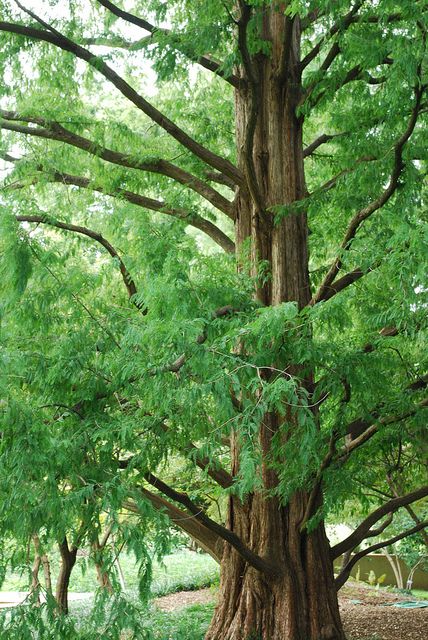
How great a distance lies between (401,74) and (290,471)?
260cm

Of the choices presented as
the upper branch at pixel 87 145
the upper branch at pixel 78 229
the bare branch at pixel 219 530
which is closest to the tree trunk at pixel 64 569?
the bare branch at pixel 219 530

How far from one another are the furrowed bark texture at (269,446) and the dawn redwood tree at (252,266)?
0.06ft

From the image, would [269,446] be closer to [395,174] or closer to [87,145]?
[395,174]

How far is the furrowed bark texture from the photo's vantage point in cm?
603

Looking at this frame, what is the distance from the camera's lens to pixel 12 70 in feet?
21.0

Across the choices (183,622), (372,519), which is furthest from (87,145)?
(183,622)

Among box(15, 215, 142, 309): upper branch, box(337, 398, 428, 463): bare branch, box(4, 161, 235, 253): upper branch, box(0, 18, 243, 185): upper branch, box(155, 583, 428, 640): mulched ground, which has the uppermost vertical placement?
box(0, 18, 243, 185): upper branch

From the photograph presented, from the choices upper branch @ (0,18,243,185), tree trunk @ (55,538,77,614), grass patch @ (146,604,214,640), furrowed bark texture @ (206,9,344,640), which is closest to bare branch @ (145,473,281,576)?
furrowed bark texture @ (206,9,344,640)

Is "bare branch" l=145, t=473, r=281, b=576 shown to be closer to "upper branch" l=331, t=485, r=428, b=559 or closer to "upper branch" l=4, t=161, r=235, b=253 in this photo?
"upper branch" l=331, t=485, r=428, b=559

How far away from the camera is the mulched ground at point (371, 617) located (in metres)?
7.86

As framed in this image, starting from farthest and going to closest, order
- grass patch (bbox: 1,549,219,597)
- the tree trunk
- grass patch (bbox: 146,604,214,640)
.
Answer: grass patch (bbox: 1,549,219,597) → the tree trunk → grass patch (bbox: 146,604,214,640)

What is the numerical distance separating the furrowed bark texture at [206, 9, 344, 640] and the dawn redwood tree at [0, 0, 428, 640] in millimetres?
17

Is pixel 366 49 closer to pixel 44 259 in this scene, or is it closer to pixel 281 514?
pixel 44 259

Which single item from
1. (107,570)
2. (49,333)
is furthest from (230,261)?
(107,570)
